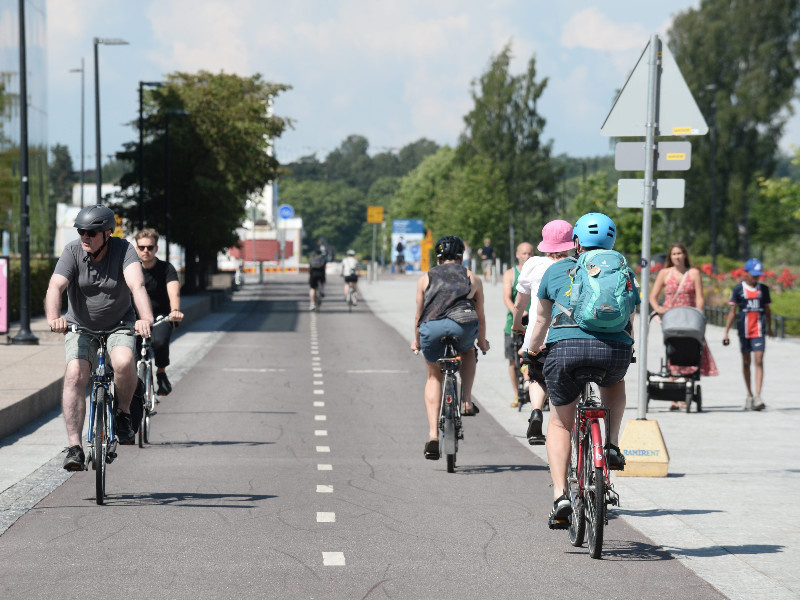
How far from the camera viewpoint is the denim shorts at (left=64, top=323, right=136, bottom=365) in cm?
783

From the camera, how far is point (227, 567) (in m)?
6.04

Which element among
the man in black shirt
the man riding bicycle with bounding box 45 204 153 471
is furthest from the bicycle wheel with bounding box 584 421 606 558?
the man in black shirt

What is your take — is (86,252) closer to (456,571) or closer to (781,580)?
(456,571)

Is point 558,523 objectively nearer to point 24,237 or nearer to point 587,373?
point 587,373

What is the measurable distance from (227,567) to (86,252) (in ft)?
8.47

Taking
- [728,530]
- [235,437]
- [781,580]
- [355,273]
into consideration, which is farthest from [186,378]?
[355,273]

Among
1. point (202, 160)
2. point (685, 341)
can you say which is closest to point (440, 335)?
point (685, 341)

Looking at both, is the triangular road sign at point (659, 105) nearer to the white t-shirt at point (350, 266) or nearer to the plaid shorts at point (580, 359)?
the plaid shorts at point (580, 359)

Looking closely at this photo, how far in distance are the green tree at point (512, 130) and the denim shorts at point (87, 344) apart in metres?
76.6

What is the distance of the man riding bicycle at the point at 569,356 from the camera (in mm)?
6320

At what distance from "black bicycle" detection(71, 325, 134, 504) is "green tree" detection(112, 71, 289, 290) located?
1370 inches

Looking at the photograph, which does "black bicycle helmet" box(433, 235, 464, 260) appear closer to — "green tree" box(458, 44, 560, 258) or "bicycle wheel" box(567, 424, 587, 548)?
"bicycle wheel" box(567, 424, 587, 548)

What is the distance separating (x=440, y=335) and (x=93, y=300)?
2555 millimetres

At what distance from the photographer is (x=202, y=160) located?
44406mm
